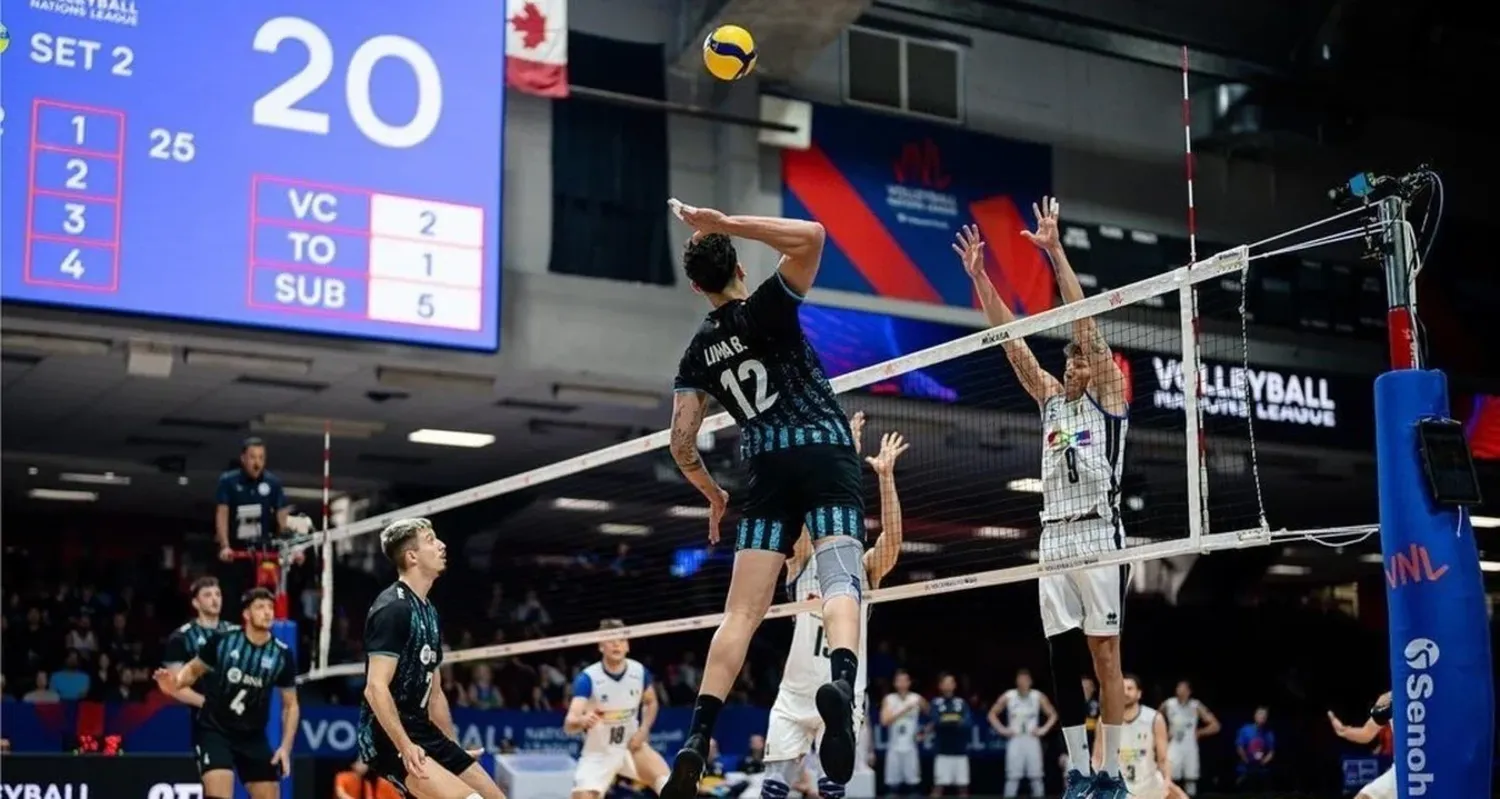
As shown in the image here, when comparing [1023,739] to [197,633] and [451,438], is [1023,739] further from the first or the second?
[197,633]

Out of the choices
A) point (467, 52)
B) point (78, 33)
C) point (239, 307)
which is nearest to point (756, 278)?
point (467, 52)

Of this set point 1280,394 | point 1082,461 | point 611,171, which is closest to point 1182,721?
point 1280,394

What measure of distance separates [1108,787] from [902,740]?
17345 millimetres

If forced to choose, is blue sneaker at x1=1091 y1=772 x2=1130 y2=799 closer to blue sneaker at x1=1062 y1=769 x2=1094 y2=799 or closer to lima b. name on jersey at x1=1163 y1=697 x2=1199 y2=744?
blue sneaker at x1=1062 y1=769 x2=1094 y2=799

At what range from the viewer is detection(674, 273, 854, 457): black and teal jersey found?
666 centimetres

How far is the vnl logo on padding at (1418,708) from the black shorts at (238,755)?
27.9ft

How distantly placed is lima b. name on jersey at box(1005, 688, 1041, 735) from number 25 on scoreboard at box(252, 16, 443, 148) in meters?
12.7

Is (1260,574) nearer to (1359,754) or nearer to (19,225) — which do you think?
(1359,754)

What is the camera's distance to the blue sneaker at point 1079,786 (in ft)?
26.9

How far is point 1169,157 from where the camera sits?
27516 mm

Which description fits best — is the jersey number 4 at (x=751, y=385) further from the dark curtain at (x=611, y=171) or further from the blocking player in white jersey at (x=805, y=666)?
the dark curtain at (x=611, y=171)

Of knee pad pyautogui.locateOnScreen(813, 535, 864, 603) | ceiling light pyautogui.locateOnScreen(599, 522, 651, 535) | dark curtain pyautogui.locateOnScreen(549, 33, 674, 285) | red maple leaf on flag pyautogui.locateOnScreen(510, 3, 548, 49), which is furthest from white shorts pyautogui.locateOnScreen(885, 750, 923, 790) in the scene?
knee pad pyautogui.locateOnScreen(813, 535, 864, 603)

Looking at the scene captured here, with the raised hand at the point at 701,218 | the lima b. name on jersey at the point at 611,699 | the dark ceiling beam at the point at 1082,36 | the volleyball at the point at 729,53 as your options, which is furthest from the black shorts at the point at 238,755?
the dark ceiling beam at the point at 1082,36

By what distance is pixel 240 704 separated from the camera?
12820 mm
